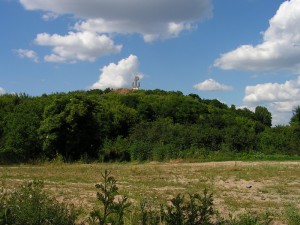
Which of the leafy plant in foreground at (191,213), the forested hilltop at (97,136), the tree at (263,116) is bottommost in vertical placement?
the leafy plant in foreground at (191,213)

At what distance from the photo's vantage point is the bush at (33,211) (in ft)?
11.5

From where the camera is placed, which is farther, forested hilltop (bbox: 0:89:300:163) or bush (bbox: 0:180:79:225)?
forested hilltop (bbox: 0:89:300:163)

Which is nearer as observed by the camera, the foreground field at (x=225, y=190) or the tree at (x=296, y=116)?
the foreground field at (x=225, y=190)

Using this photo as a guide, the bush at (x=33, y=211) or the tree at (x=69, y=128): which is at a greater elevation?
the tree at (x=69, y=128)

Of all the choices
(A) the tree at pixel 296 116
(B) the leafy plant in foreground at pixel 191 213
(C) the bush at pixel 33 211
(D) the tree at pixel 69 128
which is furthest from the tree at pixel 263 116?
(C) the bush at pixel 33 211

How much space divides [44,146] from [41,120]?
303cm

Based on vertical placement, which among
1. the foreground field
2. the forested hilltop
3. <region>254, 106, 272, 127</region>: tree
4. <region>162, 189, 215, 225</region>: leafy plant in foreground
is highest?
<region>254, 106, 272, 127</region>: tree

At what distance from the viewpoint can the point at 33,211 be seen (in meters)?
3.57

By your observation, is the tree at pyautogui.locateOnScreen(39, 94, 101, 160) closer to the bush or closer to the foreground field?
the foreground field

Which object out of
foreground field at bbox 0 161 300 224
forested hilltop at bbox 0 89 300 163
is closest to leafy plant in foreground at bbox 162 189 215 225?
foreground field at bbox 0 161 300 224

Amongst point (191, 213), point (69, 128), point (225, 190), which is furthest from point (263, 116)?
point (191, 213)

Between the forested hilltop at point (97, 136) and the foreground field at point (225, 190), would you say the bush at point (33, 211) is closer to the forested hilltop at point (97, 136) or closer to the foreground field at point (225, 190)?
the foreground field at point (225, 190)

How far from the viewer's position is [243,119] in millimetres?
65875

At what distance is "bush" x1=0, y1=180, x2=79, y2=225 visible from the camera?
349cm
